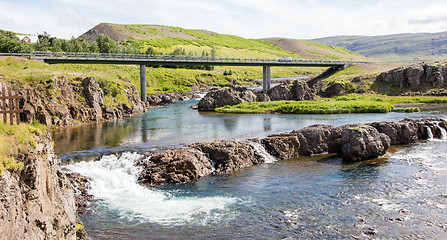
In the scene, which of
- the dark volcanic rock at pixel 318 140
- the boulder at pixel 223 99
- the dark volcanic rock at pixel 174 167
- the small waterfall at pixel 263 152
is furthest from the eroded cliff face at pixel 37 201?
the boulder at pixel 223 99

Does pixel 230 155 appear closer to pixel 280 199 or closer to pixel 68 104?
pixel 280 199

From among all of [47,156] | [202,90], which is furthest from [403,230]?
[202,90]

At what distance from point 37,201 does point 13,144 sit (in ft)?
9.43

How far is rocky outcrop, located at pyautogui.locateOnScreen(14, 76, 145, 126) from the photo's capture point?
65250 millimetres

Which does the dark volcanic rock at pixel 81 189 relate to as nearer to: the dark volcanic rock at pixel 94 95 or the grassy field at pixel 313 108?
the dark volcanic rock at pixel 94 95

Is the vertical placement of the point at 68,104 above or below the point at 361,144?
above

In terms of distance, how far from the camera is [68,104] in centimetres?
7144

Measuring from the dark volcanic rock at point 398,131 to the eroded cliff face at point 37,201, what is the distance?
4333 centimetres

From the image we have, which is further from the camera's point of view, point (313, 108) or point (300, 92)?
point (300, 92)

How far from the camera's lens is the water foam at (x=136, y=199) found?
90.9 ft

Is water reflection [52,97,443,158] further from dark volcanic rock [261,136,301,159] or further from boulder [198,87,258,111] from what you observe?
boulder [198,87,258,111]

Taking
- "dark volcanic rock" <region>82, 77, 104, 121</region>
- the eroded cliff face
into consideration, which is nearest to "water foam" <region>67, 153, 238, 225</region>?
the eroded cliff face

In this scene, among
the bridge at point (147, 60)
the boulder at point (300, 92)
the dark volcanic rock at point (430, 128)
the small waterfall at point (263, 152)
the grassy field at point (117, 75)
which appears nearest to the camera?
the small waterfall at point (263, 152)

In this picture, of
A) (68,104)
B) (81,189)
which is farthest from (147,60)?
(81,189)
